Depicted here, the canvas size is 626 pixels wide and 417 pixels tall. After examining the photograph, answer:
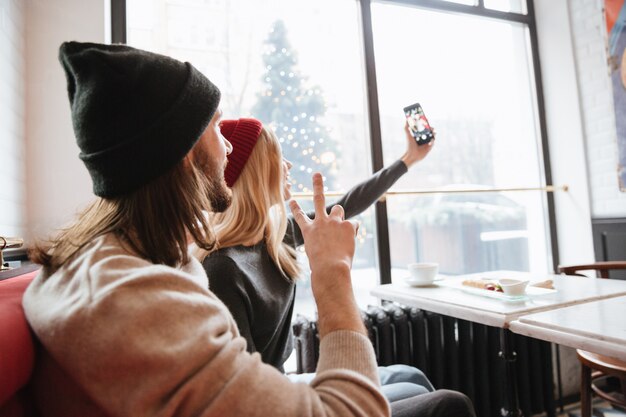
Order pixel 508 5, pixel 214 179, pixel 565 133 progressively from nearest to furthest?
pixel 214 179
pixel 565 133
pixel 508 5

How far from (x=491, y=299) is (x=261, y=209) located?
936mm

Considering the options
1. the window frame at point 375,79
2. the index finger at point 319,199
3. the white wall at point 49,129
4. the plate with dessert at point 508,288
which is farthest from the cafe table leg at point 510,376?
the white wall at point 49,129

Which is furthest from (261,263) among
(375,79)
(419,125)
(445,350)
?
(375,79)

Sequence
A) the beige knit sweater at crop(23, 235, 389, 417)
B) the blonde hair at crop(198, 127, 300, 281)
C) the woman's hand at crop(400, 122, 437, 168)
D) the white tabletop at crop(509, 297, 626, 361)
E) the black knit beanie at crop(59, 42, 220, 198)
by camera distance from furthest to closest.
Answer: the woman's hand at crop(400, 122, 437, 168), the blonde hair at crop(198, 127, 300, 281), the white tabletop at crop(509, 297, 626, 361), the black knit beanie at crop(59, 42, 220, 198), the beige knit sweater at crop(23, 235, 389, 417)

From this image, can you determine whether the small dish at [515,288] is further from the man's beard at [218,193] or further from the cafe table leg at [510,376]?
the man's beard at [218,193]

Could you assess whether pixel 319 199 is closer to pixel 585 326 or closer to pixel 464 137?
pixel 585 326

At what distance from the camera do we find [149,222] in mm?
683

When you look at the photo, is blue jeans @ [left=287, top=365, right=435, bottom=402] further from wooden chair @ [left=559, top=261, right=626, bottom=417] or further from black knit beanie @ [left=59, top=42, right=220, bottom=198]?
black knit beanie @ [left=59, top=42, right=220, bottom=198]

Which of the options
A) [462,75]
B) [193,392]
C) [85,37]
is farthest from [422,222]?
[193,392]

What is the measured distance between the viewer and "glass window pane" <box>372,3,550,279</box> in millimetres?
2604

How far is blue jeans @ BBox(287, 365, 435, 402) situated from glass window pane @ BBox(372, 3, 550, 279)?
3.16 ft

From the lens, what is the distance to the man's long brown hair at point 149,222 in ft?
2.14

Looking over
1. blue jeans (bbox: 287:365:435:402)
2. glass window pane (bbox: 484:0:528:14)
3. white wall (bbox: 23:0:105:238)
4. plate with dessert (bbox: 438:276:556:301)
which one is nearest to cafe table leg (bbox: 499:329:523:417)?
plate with dessert (bbox: 438:276:556:301)

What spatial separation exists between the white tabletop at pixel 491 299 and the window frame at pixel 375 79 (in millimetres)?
562
